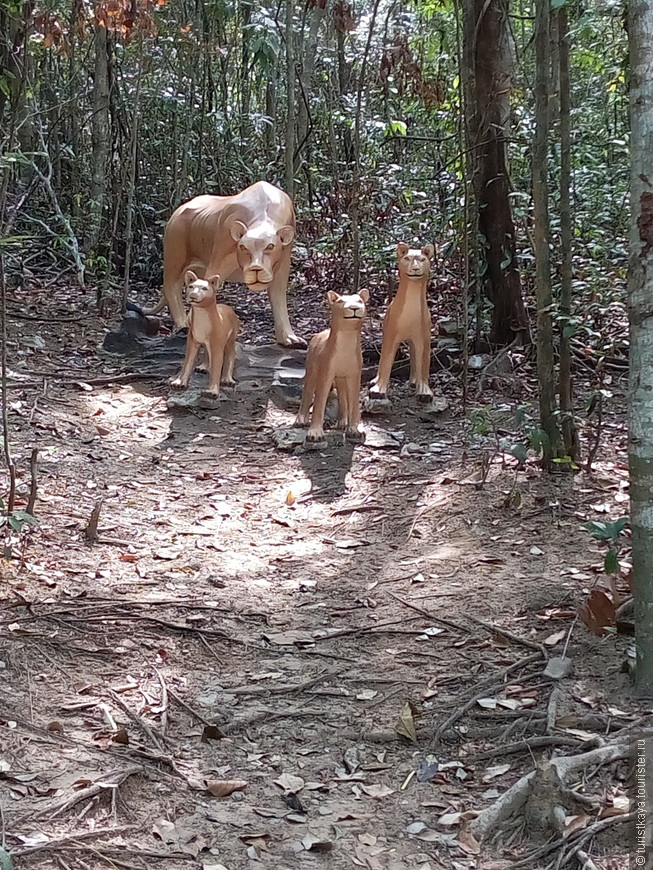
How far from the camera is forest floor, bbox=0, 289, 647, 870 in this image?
244cm

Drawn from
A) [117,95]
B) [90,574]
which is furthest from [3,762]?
[117,95]

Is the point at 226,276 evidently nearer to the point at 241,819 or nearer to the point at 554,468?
the point at 554,468

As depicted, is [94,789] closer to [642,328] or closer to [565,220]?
[642,328]

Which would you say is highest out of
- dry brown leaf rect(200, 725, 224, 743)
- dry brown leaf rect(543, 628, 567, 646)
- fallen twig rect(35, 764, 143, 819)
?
dry brown leaf rect(543, 628, 567, 646)

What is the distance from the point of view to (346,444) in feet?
18.9

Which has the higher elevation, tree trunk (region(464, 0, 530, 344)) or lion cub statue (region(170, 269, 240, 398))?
tree trunk (region(464, 0, 530, 344))

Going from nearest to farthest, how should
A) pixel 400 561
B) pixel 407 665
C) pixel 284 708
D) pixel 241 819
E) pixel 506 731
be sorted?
pixel 241 819 < pixel 506 731 < pixel 284 708 < pixel 407 665 < pixel 400 561

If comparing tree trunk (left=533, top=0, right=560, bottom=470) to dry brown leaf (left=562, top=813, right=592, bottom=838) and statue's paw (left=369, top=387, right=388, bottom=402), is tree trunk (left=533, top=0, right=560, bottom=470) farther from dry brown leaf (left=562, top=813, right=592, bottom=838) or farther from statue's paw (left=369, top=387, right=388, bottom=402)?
dry brown leaf (left=562, top=813, right=592, bottom=838)

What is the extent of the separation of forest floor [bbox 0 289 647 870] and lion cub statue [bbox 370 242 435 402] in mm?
613

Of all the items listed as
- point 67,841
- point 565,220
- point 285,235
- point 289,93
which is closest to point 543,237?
point 565,220

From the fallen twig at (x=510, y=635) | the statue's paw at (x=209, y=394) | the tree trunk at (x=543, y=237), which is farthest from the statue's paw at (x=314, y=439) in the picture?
the fallen twig at (x=510, y=635)

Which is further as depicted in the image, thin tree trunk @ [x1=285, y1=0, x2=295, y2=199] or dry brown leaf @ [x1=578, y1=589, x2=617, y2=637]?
thin tree trunk @ [x1=285, y1=0, x2=295, y2=199]

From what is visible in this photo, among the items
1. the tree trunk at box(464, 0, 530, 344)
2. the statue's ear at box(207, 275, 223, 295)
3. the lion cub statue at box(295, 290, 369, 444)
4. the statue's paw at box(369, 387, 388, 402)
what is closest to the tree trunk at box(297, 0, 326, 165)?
the tree trunk at box(464, 0, 530, 344)

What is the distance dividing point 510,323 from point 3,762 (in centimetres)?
522
